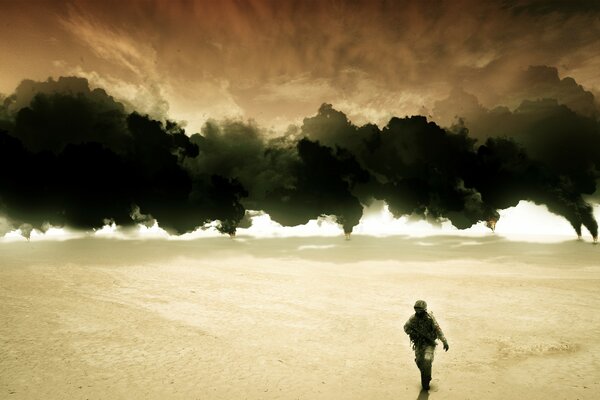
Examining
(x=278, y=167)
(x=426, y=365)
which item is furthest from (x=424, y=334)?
(x=278, y=167)

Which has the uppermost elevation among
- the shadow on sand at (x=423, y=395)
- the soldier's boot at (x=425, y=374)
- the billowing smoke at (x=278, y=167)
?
the billowing smoke at (x=278, y=167)

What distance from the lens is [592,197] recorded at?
160 feet

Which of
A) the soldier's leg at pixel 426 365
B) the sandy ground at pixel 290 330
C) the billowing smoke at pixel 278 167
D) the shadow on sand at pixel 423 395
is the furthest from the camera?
the billowing smoke at pixel 278 167

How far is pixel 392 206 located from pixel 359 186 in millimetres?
5007

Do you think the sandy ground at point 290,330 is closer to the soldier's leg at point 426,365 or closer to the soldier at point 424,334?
the soldier's leg at point 426,365

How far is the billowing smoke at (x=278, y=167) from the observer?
143 feet

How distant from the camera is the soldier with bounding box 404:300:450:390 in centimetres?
905

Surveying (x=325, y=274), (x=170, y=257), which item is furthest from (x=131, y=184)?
(x=325, y=274)

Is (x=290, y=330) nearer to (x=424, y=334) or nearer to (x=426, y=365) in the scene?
(x=426, y=365)

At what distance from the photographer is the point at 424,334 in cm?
905

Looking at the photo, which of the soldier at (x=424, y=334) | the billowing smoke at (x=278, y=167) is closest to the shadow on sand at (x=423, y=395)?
the soldier at (x=424, y=334)

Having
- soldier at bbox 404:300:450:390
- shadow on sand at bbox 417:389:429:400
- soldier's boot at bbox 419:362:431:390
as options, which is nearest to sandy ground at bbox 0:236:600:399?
shadow on sand at bbox 417:389:429:400

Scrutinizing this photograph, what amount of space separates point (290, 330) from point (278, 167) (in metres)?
38.0

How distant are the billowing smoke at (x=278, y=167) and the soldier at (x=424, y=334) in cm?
3824
